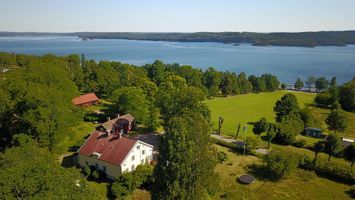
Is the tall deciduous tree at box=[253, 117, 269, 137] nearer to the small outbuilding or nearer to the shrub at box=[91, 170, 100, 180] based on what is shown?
the small outbuilding

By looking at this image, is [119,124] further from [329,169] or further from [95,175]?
[329,169]

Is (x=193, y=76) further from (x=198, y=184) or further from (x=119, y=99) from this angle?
(x=198, y=184)

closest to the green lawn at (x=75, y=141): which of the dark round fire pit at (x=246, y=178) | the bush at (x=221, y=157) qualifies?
the bush at (x=221, y=157)

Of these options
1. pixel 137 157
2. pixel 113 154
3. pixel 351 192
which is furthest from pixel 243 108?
pixel 113 154

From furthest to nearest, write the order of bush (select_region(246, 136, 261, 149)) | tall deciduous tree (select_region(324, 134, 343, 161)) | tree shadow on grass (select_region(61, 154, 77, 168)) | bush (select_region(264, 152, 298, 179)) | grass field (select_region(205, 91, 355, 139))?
grass field (select_region(205, 91, 355, 139))
bush (select_region(246, 136, 261, 149))
tall deciduous tree (select_region(324, 134, 343, 161))
tree shadow on grass (select_region(61, 154, 77, 168))
bush (select_region(264, 152, 298, 179))

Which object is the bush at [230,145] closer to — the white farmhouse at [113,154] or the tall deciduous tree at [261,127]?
the tall deciduous tree at [261,127]

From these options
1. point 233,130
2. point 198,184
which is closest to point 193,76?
point 233,130

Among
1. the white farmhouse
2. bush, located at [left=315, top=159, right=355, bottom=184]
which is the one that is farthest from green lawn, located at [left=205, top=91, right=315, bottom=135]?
the white farmhouse
